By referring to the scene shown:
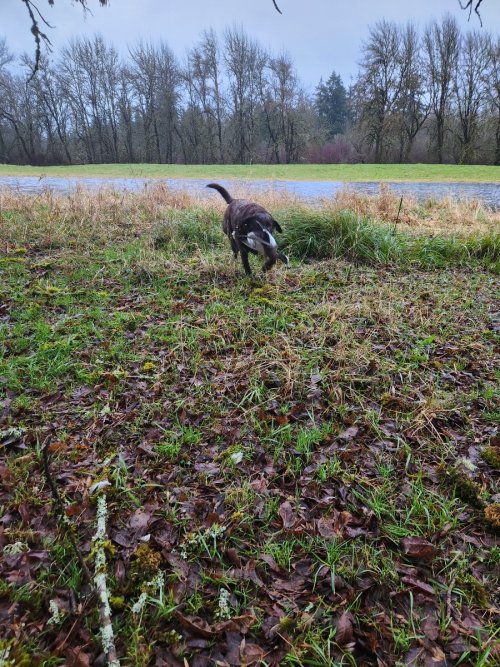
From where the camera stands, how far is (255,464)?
90.9 inches

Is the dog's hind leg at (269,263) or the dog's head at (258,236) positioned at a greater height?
the dog's head at (258,236)

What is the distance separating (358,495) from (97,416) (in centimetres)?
171

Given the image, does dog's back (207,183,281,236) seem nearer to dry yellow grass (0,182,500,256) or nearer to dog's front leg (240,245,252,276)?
dog's front leg (240,245,252,276)

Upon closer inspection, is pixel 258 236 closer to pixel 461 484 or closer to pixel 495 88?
pixel 461 484

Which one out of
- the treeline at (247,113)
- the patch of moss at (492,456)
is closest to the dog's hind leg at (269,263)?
the patch of moss at (492,456)

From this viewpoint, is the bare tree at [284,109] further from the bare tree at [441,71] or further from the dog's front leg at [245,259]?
the dog's front leg at [245,259]

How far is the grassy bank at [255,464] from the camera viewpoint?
1.52 meters

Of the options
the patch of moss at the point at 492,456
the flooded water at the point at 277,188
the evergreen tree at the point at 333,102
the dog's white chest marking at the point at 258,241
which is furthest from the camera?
the evergreen tree at the point at 333,102

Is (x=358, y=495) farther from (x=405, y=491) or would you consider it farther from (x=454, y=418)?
(x=454, y=418)

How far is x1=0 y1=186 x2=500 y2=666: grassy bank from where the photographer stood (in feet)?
4.98

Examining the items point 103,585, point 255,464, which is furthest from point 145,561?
point 255,464

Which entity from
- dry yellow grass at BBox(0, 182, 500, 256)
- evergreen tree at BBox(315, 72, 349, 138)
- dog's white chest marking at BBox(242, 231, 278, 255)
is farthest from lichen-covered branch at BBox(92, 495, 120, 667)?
evergreen tree at BBox(315, 72, 349, 138)

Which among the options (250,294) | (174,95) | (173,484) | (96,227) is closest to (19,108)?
(174,95)

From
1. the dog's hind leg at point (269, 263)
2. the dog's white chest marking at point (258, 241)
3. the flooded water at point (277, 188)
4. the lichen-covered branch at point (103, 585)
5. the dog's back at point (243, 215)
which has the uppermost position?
the flooded water at point (277, 188)
